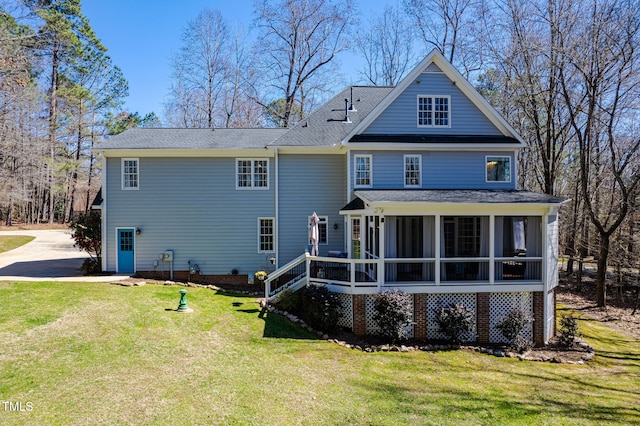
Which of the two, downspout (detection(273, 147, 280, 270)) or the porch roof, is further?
downspout (detection(273, 147, 280, 270))

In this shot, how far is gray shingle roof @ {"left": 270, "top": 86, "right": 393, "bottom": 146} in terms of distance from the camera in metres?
15.9

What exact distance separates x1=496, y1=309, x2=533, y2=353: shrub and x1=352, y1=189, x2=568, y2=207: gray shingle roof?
147 inches

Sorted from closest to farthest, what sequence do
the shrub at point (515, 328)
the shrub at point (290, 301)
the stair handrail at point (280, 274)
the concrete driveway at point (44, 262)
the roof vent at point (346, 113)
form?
the shrub at point (515, 328), the shrub at point (290, 301), the stair handrail at point (280, 274), the concrete driveway at point (44, 262), the roof vent at point (346, 113)

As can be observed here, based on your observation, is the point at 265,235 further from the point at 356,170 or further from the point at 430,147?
the point at 430,147

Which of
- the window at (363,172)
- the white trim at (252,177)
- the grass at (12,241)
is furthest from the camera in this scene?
the grass at (12,241)

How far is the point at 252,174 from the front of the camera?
15961 millimetres

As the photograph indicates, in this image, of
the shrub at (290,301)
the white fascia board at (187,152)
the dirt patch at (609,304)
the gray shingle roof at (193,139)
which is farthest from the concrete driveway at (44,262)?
the dirt patch at (609,304)

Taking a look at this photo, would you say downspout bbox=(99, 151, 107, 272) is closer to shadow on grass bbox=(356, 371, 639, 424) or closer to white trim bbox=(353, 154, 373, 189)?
white trim bbox=(353, 154, 373, 189)

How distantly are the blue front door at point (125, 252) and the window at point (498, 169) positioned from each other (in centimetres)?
1572

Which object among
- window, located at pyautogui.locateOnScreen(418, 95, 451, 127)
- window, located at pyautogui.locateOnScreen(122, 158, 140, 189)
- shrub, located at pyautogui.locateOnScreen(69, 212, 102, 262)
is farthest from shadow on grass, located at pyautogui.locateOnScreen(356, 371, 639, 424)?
shrub, located at pyautogui.locateOnScreen(69, 212, 102, 262)

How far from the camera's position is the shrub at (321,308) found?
11.5 m

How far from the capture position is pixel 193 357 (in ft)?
27.8

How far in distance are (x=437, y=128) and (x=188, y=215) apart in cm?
1137

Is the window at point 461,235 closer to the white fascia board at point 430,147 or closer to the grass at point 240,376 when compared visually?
the white fascia board at point 430,147
